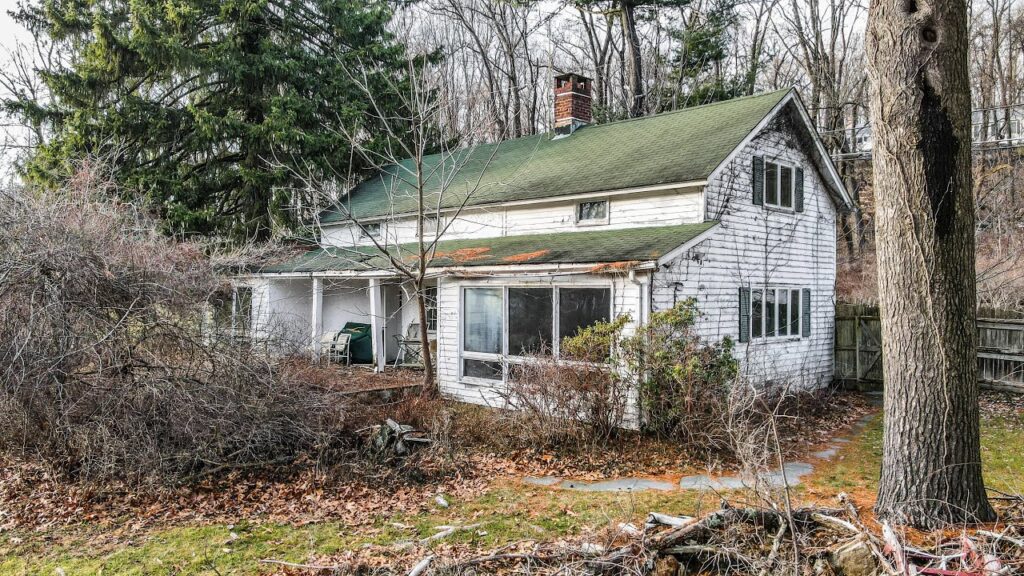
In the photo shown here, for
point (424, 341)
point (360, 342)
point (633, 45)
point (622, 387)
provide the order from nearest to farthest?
point (622, 387) < point (424, 341) < point (360, 342) < point (633, 45)

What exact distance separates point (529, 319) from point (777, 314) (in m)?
5.21

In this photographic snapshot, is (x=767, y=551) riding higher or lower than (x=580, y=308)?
lower

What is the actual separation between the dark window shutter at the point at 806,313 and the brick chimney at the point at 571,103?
7246mm

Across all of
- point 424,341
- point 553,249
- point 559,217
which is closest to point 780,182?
point 559,217

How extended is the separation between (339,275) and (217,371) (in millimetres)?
7115

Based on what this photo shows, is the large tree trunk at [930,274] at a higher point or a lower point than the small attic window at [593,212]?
lower

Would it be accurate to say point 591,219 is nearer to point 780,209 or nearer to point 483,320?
point 483,320

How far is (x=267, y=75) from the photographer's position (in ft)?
70.5

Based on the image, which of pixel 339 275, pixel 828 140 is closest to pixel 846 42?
pixel 828 140

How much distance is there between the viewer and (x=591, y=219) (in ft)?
45.3

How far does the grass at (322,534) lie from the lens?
18.8ft

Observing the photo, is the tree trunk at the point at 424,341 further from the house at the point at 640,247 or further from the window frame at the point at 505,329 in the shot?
the window frame at the point at 505,329

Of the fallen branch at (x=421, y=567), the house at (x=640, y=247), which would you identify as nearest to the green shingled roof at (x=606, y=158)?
the house at (x=640, y=247)

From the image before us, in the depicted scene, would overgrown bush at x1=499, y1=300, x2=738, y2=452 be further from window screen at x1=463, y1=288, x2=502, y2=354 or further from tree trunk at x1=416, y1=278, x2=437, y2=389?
window screen at x1=463, y1=288, x2=502, y2=354
